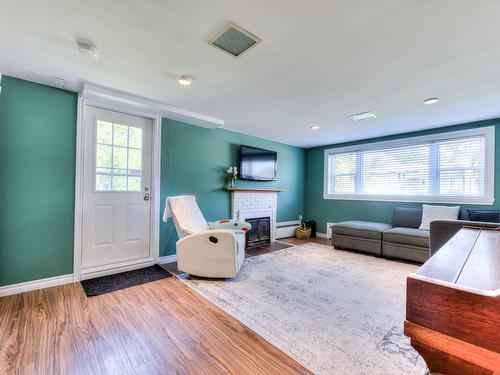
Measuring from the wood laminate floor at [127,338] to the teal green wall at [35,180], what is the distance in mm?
362

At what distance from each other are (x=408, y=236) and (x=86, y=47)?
4.47m

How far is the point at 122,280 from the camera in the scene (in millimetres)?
2738

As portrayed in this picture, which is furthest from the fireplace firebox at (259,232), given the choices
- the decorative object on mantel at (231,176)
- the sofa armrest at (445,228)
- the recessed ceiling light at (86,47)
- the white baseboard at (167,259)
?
the recessed ceiling light at (86,47)

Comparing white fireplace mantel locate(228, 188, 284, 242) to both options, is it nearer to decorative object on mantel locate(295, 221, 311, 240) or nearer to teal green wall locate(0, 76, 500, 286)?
decorative object on mantel locate(295, 221, 311, 240)

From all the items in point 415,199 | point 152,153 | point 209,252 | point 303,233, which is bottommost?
point 303,233

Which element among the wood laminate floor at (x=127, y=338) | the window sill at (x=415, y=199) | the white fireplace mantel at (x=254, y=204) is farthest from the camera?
the white fireplace mantel at (x=254, y=204)

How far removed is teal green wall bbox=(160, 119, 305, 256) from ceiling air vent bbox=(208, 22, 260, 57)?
6.27 ft

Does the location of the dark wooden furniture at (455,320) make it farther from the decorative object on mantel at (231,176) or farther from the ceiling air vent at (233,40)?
A: the decorative object on mantel at (231,176)

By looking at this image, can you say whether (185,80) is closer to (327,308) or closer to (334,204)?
(327,308)

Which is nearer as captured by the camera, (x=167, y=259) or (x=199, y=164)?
(x=167, y=259)

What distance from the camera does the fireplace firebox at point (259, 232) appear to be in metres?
4.46

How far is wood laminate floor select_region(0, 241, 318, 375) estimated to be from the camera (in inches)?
56.5

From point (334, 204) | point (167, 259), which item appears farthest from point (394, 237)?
point (167, 259)

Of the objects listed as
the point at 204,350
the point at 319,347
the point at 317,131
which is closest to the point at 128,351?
the point at 204,350
